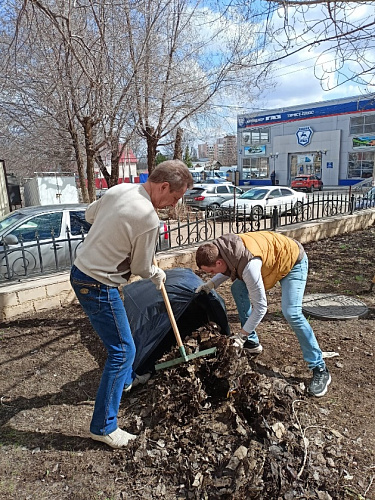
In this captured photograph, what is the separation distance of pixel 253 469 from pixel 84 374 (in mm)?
1754

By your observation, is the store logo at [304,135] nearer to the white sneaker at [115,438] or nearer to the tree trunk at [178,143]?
the tree trunk at [178,143]

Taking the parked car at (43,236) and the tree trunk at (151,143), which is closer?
the parked car at (43,236)

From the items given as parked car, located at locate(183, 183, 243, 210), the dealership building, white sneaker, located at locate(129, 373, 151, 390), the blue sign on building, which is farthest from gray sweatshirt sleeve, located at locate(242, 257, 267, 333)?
the blue sign on building

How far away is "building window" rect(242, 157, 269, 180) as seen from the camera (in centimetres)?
4028

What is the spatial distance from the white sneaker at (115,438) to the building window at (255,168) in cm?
3968

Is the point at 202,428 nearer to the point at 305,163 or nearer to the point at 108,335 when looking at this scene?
the point at 108,335

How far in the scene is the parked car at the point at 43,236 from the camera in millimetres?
Answer: 4965

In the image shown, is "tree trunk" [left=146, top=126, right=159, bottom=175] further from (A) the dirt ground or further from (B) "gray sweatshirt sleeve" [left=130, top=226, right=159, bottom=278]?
(B) "gray sweatshirt sleeve" [left=130, top=226, right=159, bottom=278]

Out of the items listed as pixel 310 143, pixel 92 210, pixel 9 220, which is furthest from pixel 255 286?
pixel 310 143

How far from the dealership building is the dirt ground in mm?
31646

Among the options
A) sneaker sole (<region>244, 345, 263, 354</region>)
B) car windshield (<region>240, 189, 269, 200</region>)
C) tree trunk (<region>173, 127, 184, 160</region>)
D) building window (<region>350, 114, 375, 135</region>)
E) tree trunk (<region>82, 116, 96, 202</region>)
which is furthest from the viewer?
building window (<region>350, 114, 375, 135</region>)

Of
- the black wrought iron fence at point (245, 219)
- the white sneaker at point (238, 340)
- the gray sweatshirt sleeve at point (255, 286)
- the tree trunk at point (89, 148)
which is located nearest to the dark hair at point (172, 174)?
the gray sweatshirt sleeve at point (255, 286)

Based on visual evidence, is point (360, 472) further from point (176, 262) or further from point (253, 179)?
point (253, 179)

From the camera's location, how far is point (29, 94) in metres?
9.32
